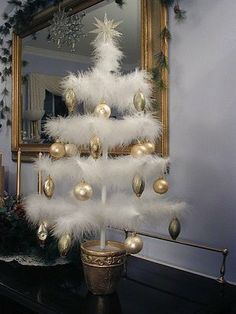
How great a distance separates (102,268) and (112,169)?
0.26 metres

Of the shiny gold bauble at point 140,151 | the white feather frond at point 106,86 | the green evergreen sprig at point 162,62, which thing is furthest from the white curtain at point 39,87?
the shiny gold bauble at point 140,151

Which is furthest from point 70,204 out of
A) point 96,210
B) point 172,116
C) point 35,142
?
point 35,142

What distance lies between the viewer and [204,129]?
114 centimetres

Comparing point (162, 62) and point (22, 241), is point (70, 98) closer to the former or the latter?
point (162, 62)

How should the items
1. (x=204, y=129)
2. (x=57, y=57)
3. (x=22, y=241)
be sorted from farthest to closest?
(x=57, y=57) < (x=22, y=241) < (x=204, y=129)

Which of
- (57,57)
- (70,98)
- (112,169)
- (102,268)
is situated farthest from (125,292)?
(57,57)

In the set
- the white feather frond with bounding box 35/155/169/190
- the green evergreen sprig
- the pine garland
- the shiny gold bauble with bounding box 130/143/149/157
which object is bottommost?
the pine garland

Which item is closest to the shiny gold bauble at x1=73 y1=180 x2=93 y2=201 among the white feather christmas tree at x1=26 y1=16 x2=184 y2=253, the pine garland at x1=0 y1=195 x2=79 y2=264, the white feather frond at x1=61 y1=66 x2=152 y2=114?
the white feather christmas tree at x1=26 y1=16 x2=184 y2=253

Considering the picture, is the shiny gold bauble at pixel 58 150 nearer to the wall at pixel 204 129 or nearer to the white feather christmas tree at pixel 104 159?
the white feather christmas tree at pixel 104 159

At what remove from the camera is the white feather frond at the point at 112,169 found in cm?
93

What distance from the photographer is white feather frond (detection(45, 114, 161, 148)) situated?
0.93 meters

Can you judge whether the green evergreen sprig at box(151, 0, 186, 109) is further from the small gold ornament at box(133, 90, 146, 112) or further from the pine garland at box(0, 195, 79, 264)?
the pine garland at box(0, 195, 79, 264)

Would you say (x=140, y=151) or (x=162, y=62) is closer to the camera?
(x=140, y=151)

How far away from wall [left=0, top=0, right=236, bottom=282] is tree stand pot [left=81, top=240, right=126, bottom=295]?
32 centimetres
